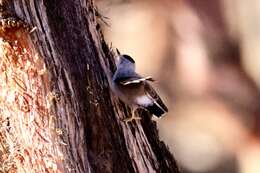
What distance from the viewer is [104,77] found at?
2.05 metres

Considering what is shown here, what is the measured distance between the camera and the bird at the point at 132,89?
1982mm

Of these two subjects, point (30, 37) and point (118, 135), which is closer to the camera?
point (30, 37)

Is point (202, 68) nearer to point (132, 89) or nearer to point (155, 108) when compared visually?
point (155, 108)

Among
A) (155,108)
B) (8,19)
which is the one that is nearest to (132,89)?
(155,108)

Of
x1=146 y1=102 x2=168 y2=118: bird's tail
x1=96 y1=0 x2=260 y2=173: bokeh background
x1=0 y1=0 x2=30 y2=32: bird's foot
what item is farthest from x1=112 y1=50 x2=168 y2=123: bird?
x1=96 y1=0 x2=260 y2=173: bokeh background

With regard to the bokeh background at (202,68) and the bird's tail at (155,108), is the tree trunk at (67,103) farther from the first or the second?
the bokeh background at (202,68)

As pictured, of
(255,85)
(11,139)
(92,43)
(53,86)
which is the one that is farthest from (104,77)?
(255,85)

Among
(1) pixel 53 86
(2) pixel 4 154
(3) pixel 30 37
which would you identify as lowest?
(2) pixel 4 154

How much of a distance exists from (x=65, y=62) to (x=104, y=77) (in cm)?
17

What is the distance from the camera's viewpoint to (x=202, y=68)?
11.5ft

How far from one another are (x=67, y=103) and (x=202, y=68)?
1.71 meters

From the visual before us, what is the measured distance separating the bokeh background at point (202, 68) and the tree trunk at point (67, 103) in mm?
1379

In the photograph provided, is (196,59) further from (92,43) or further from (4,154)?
(4,154)

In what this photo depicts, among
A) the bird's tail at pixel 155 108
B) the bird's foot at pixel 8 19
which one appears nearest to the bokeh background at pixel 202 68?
the bird's tail at pixel 155 108
